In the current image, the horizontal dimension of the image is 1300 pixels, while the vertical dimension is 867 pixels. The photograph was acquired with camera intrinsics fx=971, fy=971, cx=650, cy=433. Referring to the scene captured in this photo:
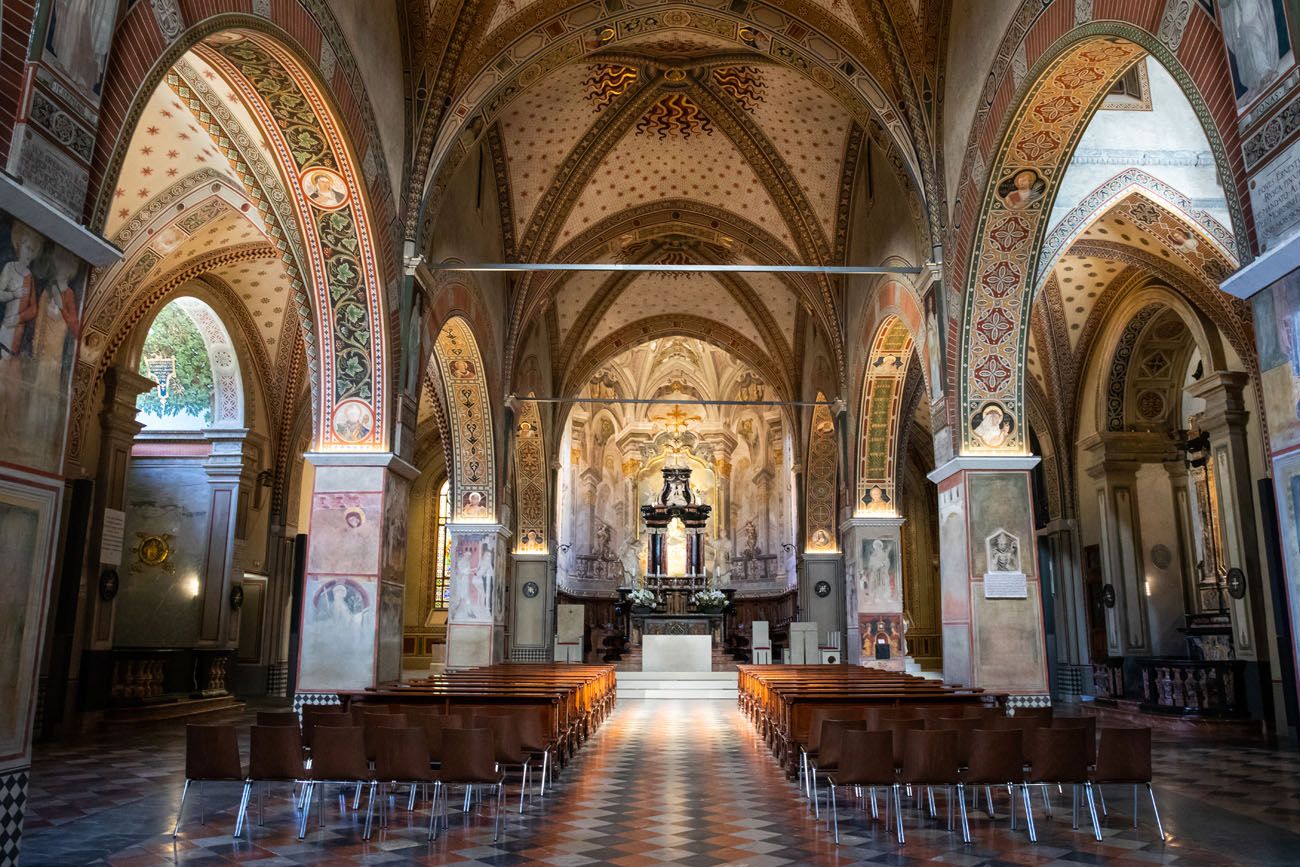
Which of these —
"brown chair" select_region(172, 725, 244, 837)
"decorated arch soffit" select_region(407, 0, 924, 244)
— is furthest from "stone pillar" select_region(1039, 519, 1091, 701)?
"brown chair" select_region(172, 725, 244, 837)

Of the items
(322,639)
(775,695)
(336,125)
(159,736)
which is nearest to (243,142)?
(336,125)

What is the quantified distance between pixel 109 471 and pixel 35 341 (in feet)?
33.7

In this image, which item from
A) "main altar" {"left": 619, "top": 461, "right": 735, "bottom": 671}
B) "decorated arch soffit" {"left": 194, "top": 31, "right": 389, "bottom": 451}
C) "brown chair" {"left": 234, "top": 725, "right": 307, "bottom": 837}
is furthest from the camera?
"main altar" {"left": 619, "top": 461, "right": 735, "bottom": 671}

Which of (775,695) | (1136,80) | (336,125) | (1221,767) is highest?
(1136,80)

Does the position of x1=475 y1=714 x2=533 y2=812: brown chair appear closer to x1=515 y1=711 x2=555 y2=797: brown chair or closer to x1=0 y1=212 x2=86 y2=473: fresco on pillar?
A: x1=515 y1=711 x2=555 y2=797: brown chair

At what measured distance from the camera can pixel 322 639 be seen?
10914mm

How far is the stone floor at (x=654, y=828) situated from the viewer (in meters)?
5.73

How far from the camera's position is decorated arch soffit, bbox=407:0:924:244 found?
12.2m

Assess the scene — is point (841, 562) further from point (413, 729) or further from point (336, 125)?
point (413, 729)

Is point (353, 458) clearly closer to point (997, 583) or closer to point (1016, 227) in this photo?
point (997, 583)

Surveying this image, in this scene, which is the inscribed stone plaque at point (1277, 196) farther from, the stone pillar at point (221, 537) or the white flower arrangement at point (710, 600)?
the white flower arrangement at point (710, 600)

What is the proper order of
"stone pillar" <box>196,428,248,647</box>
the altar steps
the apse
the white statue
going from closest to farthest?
"stone pillar" <box>196,428,248,647</box> → the altar steps → the apse → the white statue

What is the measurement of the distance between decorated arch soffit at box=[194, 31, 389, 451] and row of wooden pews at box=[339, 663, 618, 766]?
2974 millimetres

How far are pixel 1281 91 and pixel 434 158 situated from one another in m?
9.41
